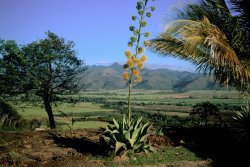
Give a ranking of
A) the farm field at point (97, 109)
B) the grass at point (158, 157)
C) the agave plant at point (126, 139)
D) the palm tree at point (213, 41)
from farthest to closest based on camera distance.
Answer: the farm field at point (97, 109)
the palm tree at point (213, 41)
the agave plant at point (126, 139)
the grass at point (158, 157)

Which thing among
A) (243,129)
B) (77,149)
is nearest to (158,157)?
(77,149)

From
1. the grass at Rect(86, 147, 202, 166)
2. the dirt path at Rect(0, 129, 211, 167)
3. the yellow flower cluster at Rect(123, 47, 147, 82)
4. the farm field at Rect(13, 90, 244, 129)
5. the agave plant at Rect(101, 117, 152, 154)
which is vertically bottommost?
the farm field at Rect(13, 90, 244, 129)

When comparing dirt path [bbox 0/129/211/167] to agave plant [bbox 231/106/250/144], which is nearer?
dirt path [bbox 0/129/211/167]

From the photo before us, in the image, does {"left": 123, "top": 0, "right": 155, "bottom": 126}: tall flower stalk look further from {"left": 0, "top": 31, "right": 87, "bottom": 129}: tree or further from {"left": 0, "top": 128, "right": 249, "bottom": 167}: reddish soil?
{"left": 0, "top": 31, "right": 87, "bottom": 129}: tree

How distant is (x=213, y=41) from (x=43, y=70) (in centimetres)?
1083

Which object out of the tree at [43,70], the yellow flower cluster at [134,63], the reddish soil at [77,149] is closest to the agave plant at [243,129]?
the reddish soil at [77,149]

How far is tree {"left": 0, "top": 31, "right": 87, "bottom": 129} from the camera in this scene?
12.0 meters

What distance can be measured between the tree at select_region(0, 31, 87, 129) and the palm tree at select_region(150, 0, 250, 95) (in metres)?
8.57

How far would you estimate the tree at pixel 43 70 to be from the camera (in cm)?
1202

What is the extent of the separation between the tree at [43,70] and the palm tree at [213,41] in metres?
8.57

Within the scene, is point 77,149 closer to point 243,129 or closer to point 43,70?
point 243,129

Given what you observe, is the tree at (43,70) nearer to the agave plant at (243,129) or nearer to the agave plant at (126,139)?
the agave plant at (126,139)

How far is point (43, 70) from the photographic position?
484 inches


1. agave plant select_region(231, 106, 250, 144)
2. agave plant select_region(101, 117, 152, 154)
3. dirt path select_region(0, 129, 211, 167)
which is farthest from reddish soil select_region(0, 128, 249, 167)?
agave plant select_region(231, 106, 250, 144)
